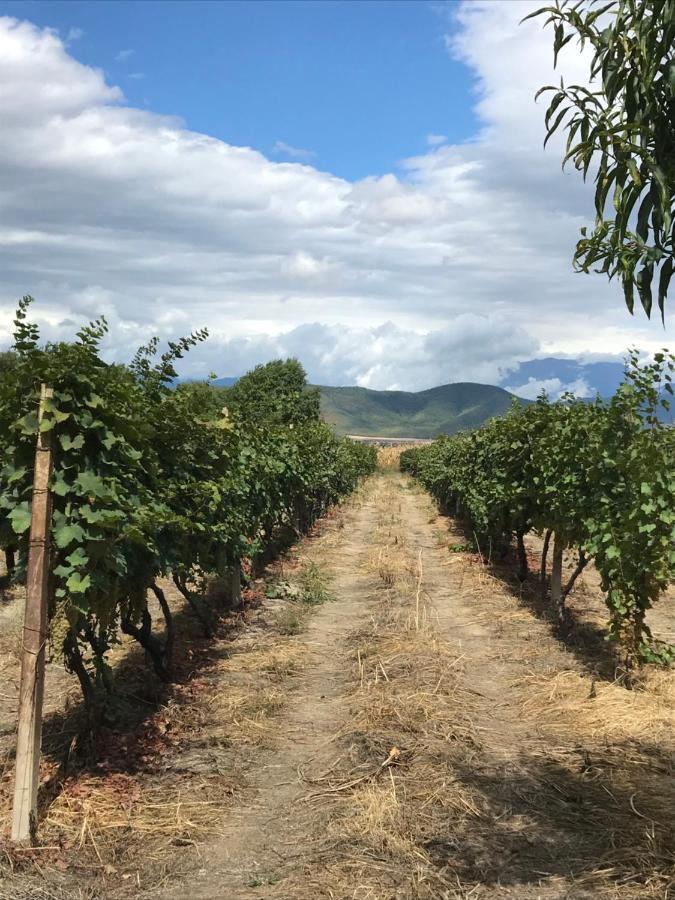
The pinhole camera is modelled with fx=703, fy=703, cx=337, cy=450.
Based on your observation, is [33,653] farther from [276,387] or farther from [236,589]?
[276,387]

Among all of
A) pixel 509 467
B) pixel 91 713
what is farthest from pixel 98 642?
pixel 509 467

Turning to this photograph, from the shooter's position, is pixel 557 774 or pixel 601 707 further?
pixel 601 707

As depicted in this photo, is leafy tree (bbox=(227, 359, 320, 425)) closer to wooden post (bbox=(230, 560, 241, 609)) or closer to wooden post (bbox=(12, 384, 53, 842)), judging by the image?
wooden post (bbox=(230, 560, 241, 609))

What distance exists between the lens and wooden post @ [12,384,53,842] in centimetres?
484

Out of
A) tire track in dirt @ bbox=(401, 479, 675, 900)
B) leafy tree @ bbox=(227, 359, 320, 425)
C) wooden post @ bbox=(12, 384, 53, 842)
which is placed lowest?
tire track in dirt @ bbox=(401, 479, 675, 900)

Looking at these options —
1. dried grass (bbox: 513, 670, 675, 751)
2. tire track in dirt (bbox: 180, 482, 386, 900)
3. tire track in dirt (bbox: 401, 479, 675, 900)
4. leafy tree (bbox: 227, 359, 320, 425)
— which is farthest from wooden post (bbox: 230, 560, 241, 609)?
leafy tree (bbox: 227, 359, 320, 425)

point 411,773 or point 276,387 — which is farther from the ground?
point 276,387

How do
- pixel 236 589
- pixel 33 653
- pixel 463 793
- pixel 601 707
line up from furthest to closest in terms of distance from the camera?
pixel 236 589 → pixel 601 707 → pixel 463 793 → pixel 33 653

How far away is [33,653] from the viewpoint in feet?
16.0

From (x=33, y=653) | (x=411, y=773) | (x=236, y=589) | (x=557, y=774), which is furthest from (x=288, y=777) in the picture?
(x=236, y=589)

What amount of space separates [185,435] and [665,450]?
17.3ft

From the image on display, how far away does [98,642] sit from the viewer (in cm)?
651

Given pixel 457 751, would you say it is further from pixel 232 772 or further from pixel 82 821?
pixel 82 821

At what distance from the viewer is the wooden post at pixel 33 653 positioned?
484 centimetres
